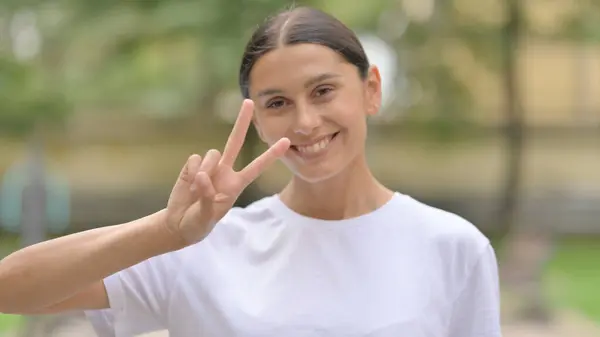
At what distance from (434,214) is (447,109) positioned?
226cm

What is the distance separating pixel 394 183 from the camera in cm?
382

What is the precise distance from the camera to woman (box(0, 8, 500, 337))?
31.0 inches

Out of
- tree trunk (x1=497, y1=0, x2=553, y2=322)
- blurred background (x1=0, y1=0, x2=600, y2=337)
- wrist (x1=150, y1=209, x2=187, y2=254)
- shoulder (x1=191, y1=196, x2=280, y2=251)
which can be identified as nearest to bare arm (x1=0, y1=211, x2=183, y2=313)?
wrist (x1=150, y1=209, x2=187, y2=254)

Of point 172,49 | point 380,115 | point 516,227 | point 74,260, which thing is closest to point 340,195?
point 74,260

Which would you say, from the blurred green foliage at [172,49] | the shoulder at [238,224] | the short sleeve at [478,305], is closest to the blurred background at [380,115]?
the blurred green foliage at [172,49]

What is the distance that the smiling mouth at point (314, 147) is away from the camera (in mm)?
803

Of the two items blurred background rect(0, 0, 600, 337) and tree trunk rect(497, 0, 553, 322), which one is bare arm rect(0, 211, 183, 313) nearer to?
blurred background rect(0, 0, 600, 337)

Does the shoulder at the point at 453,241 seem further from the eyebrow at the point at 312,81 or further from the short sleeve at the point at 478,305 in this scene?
the eyebrow at the point at 312,81

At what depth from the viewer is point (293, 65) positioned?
804 millimetres

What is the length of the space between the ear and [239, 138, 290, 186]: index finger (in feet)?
0.57

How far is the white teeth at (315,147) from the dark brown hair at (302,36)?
97mm

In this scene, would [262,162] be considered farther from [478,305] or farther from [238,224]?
[478,305]

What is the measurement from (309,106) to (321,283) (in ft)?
0.62

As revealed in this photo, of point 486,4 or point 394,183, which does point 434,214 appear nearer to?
point 486,4
